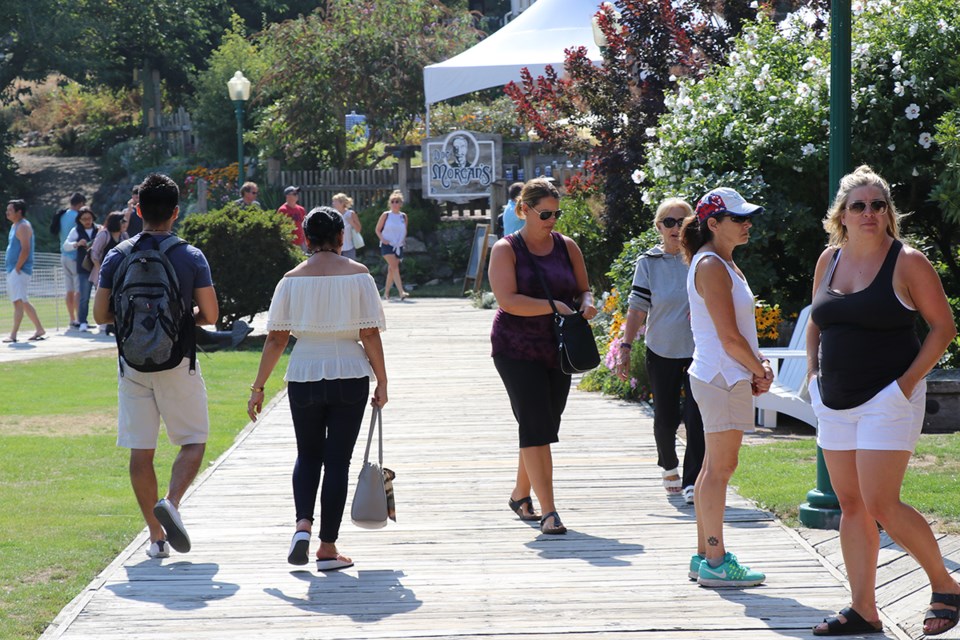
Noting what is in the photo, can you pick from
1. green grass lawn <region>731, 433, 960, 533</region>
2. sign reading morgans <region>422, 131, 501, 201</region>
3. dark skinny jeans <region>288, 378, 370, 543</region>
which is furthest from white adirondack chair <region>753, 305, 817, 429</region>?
sign reading morgans <region>422, 131, 501, 201</region>

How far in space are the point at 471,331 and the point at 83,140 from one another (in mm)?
28170

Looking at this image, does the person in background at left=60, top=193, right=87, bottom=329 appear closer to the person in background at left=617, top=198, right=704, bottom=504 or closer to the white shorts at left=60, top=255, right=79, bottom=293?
the white shorts at left=60, top=255, right=79, bottom=293

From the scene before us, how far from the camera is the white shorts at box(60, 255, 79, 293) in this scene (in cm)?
1845

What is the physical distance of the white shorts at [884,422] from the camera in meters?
4.92

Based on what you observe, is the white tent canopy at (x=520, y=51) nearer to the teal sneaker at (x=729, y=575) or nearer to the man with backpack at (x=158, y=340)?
the man with backpack at (x=158, y=340)

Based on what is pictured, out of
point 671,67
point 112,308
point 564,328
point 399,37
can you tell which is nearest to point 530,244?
point 564,328

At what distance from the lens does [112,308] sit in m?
6.54

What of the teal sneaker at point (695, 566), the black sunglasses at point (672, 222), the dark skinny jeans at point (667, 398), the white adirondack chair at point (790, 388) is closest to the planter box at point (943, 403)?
the white adirondack chair at point (790, 388)

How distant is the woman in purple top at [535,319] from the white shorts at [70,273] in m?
12.7

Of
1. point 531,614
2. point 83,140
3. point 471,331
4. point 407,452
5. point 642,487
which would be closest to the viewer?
point 531,614

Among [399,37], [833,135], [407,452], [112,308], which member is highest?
[399,37]

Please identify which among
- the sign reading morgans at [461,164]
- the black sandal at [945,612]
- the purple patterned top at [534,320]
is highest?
the sign reading morgans at [461,164]

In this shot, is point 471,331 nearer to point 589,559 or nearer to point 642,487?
point 642,487

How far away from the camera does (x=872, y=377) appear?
16.3 ft
